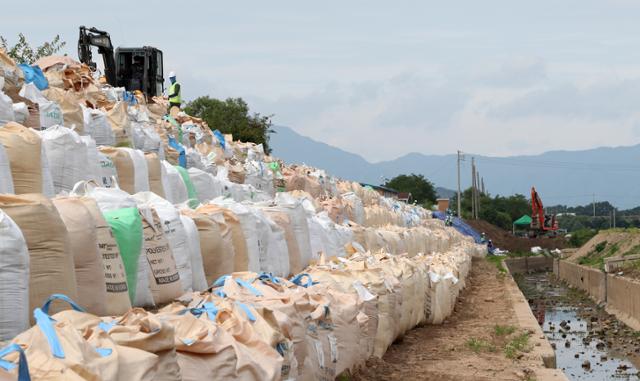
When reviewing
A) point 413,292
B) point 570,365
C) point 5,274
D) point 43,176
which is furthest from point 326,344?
point 570,365

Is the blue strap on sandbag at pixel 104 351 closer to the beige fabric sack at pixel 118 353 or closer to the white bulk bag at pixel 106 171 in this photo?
the beige fabric sack at pixel 118 353

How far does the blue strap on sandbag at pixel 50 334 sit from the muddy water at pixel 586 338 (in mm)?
9510

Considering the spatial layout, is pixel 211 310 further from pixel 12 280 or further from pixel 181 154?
pixel 181 154

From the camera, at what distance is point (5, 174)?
467 cm

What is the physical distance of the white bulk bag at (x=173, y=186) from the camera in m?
6.86

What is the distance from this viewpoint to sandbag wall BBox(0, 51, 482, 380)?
3.01 m

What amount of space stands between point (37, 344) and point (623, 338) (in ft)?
46.8

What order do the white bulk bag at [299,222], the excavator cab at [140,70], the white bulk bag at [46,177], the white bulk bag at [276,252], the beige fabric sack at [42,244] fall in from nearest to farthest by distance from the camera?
the beige fabric sack at [42,244]
the white bulk bag at [46,177]
the white bulk bag at [276,252]
the white bulk bag at [299,222]
the excavator cab at [140,70]

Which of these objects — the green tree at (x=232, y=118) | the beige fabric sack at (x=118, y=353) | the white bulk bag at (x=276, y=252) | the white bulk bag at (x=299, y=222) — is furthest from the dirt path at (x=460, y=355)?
the green tree at (x=232, y=118)

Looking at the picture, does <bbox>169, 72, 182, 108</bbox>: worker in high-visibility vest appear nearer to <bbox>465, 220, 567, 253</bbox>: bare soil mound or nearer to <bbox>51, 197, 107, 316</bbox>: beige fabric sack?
<bbox>51, 197, 107, 316</bbox>: beige fabric sack

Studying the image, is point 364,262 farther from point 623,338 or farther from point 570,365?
point 623,338

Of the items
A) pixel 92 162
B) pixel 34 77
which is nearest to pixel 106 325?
pixel 92 162

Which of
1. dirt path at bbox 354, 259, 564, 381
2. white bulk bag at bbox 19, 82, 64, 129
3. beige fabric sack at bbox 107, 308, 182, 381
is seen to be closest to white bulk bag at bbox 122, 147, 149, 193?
white bulk bag at bbox 19, 82, 64, 129

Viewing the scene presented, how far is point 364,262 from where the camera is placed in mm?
7305
